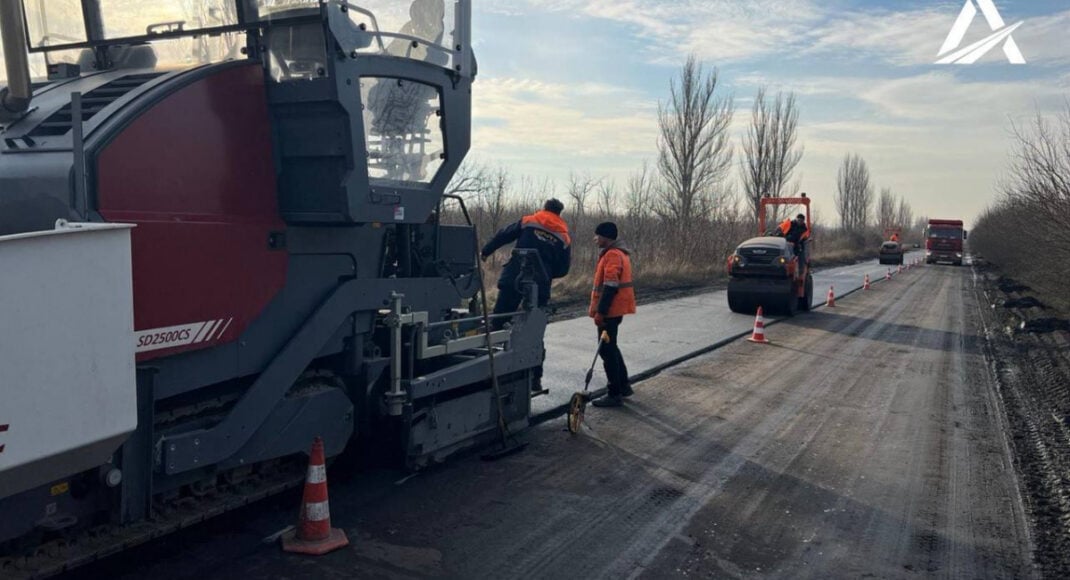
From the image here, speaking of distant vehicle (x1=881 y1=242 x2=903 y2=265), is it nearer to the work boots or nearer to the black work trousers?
the black work trousers

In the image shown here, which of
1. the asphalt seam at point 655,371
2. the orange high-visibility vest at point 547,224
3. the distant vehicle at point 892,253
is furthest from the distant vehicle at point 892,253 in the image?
the orange high-visibility vest at point 547,224

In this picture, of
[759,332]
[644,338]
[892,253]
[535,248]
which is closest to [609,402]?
[535,248]

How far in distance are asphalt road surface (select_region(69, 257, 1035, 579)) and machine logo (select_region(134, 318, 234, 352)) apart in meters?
1.13

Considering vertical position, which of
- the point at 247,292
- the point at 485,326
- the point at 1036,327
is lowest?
the point at 1036,327

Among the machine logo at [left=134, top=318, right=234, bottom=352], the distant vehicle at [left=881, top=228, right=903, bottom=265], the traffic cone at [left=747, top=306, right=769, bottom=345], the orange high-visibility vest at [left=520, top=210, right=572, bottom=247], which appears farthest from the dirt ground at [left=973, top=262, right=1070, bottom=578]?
the distant vehicle at [left=881, top=228, right=903, bottom=265]

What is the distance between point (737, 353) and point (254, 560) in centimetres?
886

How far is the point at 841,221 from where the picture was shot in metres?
76.0

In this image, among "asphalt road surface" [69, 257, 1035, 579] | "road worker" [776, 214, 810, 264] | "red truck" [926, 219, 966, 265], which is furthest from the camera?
"red truck" [926, 219, 966, 265]

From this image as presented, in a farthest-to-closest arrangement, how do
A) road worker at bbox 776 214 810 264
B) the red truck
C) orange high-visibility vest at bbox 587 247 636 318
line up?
the red truck → road worker at bbox 776 214 810 264 → orange high-visibility vest at bbox 587 247 636 318

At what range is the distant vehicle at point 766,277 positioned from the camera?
1684 centimetres

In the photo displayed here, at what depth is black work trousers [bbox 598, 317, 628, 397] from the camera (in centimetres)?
827

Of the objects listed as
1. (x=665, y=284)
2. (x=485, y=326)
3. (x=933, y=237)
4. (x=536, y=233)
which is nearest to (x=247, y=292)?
(x=485, y=326)

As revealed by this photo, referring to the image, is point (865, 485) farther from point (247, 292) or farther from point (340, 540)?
point (247, 292)

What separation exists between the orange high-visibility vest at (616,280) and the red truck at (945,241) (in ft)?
157
